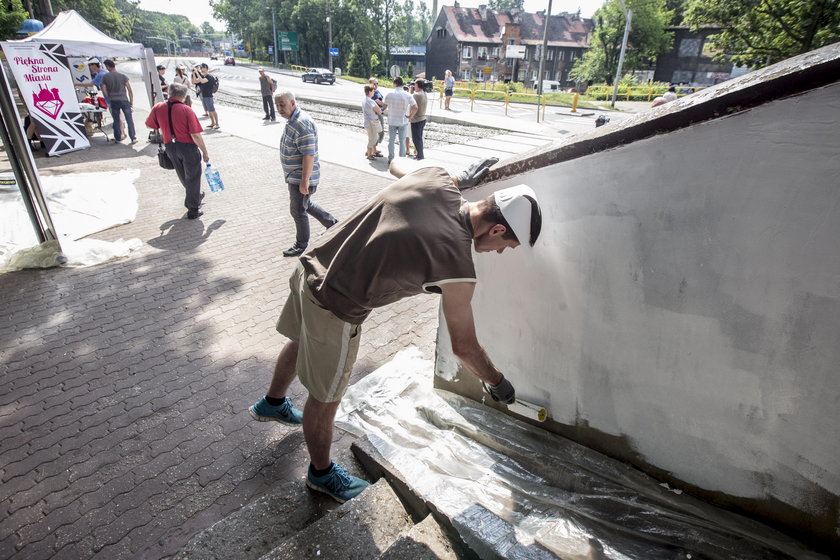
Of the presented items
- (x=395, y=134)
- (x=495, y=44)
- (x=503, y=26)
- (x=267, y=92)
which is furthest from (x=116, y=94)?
(x=503, y=26)

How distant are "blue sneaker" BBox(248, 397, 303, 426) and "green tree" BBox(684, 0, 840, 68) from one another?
1422cm

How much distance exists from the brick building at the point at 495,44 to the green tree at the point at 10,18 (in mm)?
42542

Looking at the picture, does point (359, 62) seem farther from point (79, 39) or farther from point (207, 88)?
point (79, 39)

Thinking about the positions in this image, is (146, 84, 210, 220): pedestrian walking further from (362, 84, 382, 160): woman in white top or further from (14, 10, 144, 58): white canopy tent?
(14, 10, 144, 58): white canopy tent

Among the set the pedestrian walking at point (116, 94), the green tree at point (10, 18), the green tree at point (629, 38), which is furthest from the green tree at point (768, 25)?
the green tree at point (629, 38)

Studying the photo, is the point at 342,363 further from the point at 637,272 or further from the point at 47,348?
the point at 47,348

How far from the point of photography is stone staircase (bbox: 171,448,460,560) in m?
1.94

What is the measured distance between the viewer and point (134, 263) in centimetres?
531

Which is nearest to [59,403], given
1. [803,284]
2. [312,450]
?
[312,450]

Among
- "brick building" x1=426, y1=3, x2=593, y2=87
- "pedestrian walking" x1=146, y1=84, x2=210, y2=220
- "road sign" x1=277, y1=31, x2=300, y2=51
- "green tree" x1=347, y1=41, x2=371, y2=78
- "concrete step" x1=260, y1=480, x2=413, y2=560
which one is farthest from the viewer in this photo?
"road sign" x1=277, y1=31, x2=300, y2=51

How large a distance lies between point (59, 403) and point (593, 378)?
3.44 metres

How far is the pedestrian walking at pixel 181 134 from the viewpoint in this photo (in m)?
6.05

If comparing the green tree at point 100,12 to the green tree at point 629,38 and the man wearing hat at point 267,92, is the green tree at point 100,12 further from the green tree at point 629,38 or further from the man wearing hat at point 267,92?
the green tree at point 629,38

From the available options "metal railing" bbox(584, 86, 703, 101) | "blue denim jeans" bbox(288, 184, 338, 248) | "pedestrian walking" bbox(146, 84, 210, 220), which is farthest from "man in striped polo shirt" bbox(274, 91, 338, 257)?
"metal railing" bbox(584, 86, 703, 101)
